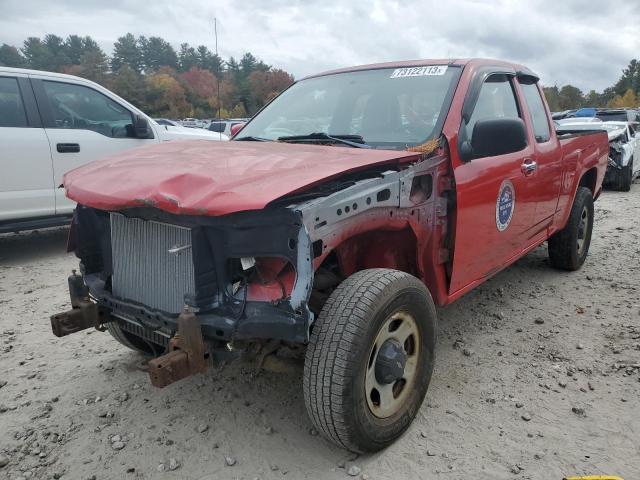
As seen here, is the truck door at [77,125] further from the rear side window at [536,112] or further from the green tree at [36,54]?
the green tree at [36,54]

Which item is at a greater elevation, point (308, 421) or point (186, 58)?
point (186, 58)

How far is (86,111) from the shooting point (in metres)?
5.97

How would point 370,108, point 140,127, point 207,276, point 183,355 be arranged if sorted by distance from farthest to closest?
point 140,127 < point 370,108 < point 207,276 < point 183,355

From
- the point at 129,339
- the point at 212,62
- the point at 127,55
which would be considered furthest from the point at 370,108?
the point at 127,55

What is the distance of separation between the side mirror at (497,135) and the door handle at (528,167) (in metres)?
0.74

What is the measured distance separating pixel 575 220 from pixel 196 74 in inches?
1115

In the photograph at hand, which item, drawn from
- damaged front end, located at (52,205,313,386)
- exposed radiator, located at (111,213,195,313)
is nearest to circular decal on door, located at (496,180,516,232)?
damaged front end, located at (52,205,313,386)

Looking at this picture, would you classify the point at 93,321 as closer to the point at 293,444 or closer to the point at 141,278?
the point at 141,278

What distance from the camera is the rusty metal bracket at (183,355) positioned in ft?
6.89

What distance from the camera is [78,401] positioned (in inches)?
116

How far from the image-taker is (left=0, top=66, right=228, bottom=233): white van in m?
5.27

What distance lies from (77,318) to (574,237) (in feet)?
14.3

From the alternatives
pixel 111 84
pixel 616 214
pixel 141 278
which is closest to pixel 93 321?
pixel 141 278

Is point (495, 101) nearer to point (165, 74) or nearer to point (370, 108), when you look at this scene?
point (370, 108)
